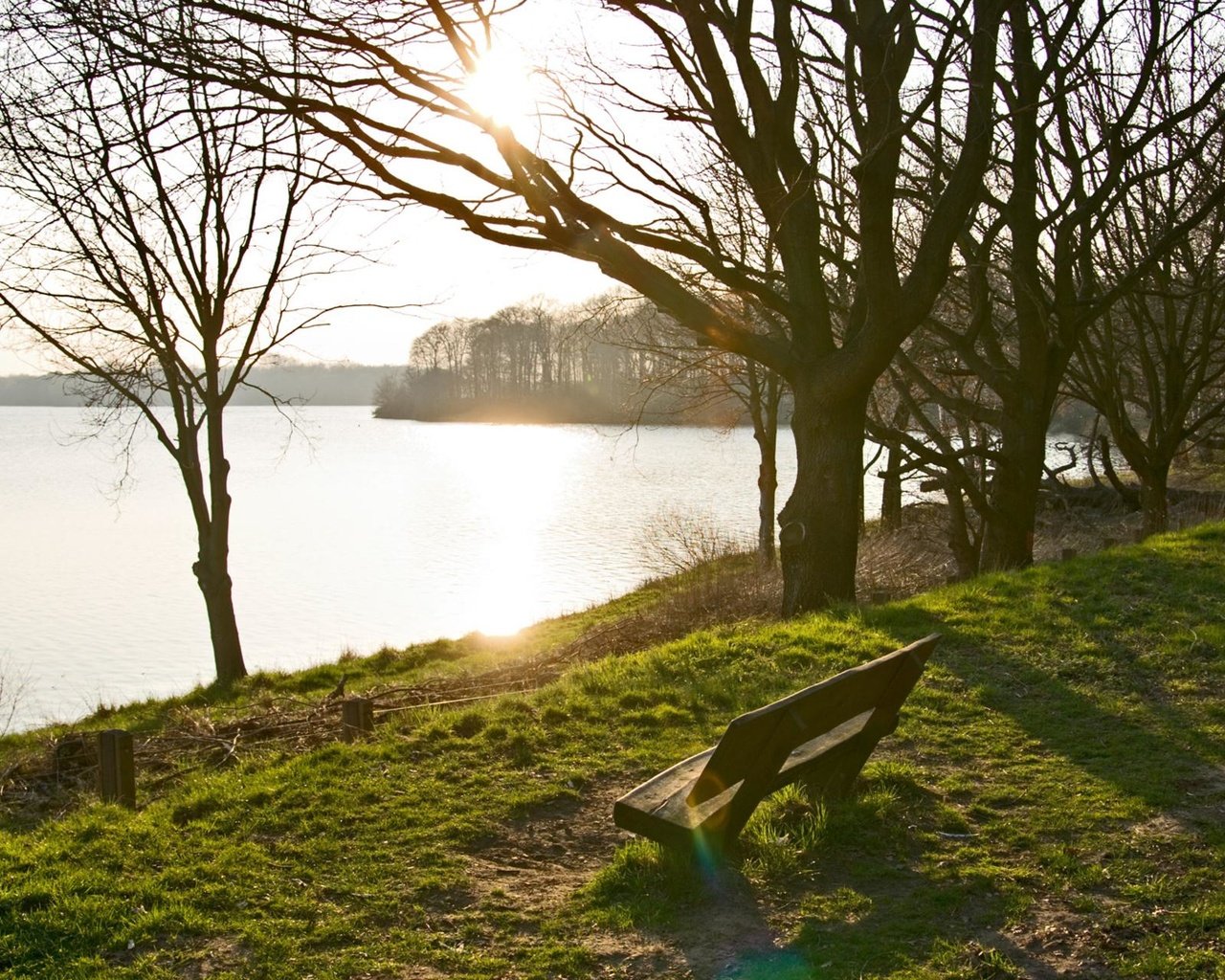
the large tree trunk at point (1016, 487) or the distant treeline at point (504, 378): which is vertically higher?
the distant treeline at point (504, 378)

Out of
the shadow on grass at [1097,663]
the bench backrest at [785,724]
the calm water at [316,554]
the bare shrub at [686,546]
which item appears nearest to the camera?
the bench backrest at [785,724]

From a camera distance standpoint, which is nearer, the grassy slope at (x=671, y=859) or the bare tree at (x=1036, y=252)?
the grassy slope at (x=671, y=859)

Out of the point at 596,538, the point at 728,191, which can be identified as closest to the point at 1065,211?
the point at 728,191

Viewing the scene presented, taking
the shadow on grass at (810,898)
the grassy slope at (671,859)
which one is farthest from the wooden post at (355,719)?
the shadow on grass at (810,898)

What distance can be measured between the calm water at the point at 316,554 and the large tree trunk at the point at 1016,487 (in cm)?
469

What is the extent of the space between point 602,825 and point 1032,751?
8.15 feet

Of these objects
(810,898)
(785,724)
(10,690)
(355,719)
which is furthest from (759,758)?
(10,690)

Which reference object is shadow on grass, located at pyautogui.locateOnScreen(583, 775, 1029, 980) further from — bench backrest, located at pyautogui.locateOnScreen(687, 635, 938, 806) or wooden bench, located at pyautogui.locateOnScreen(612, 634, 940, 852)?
bench backrest, located at pyautogui.locateOnScreen(687, 635, 938, 806)

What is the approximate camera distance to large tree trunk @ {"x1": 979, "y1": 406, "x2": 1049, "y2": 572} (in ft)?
42.4

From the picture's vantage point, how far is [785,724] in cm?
424

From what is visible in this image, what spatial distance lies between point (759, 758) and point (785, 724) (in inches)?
7.6

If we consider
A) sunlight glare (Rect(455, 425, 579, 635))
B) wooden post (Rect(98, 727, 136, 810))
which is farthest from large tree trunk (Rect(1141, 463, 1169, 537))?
wooden post (Rect(98, 727, 136, 810))

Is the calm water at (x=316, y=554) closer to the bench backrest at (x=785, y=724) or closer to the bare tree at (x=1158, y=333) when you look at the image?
the bare tree at (x=1158, y=333)

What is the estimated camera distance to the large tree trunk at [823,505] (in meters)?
9.89
